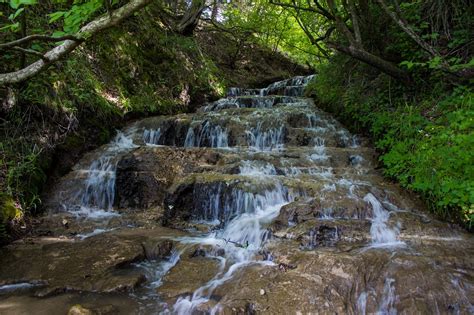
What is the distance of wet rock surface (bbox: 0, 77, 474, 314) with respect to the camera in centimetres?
333

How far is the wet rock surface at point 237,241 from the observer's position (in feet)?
10.9

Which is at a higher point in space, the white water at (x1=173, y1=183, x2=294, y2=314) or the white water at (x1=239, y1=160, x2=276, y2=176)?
the white water at (x1=239, y1=160, x2=276, y2=176)

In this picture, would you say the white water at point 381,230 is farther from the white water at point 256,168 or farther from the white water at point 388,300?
the white water at point 256,168

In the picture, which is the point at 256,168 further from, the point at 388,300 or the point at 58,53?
the point at 58,53

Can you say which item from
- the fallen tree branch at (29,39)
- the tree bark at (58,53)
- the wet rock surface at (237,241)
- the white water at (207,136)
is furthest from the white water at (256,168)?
the fallen tree branch at (29,39)

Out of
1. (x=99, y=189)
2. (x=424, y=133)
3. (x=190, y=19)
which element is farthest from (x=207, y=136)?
(x=190, y=19)

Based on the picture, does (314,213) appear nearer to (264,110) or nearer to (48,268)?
(48,268)

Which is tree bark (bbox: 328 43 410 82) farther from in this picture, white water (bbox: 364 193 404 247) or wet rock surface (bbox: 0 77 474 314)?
white water (bbox: 364 193 404 247)

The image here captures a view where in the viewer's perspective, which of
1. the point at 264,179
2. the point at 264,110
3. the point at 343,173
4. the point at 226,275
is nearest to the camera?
the point at 226,275

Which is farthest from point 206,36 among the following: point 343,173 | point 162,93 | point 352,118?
point 343,173

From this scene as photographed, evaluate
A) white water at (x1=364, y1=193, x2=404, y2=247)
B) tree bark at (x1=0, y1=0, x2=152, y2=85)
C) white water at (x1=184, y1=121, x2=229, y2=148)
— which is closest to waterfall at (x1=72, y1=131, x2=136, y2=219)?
white water at (x1=184, y1=121, x2=229, y2=148)

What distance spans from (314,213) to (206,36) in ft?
40.1

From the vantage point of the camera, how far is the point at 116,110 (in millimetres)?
8211

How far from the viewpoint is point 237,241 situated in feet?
15.2
